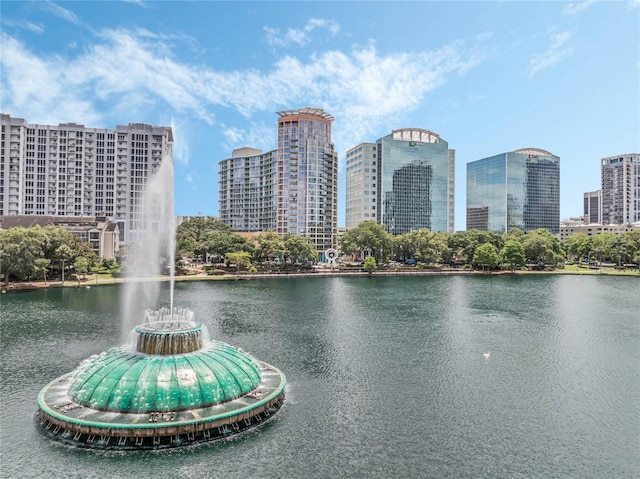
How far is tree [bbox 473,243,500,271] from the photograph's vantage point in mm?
142000

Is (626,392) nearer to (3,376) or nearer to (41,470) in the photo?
(41,470)

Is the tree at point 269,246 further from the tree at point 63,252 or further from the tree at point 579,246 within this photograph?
the tree at point 579,246

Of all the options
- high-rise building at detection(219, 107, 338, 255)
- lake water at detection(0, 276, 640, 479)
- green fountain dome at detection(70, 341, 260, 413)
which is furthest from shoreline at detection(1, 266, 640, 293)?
green fountain dome at detection(70, 341, 260, 413)

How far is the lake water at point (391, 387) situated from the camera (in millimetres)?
24469

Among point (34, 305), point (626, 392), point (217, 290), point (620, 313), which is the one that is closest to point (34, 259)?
point (34, 305)

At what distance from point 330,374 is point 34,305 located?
56.7 meters

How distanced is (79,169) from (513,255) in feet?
526

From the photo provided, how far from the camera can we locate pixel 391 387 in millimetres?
36156

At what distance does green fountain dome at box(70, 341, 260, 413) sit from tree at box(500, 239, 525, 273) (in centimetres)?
12908

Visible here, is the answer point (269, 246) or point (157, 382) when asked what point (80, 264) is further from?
point (157, 382)

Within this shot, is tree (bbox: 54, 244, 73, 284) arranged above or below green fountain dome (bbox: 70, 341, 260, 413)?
above

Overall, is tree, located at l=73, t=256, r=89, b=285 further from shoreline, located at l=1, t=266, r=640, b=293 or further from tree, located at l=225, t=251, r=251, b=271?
tree, located at l=225, t=251, r=251, b=271

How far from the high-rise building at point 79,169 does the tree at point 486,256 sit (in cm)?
11819

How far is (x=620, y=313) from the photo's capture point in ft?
236
